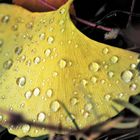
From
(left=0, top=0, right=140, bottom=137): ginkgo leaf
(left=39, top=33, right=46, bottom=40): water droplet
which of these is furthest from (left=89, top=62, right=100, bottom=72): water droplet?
(left=39, top=33, right=46, bottom=40): water droplet

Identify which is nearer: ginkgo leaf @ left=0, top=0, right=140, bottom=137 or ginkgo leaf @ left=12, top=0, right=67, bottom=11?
ginkgo leaf @ left=0, top=0, right=140, bottom=137

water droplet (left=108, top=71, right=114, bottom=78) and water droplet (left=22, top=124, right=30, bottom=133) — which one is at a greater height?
water droplet (left=108, top=71, right=114, bottom=78)

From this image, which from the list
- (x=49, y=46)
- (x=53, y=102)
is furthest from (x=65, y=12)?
(x=53, y=102)

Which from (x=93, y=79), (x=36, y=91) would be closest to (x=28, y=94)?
(x=36, y=91)

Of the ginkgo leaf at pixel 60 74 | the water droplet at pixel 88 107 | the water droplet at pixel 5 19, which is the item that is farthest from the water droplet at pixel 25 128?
the water droplet at pixel 5 19

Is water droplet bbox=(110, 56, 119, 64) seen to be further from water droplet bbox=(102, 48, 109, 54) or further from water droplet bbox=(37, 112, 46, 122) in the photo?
water droplet bbox=(37, 112, 46, 122)

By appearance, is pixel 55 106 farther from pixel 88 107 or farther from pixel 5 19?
pixel 5 19

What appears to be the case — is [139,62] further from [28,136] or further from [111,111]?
[28,136]

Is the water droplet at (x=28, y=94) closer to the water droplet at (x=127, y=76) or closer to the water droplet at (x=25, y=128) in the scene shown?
the water droplet at (x=25, y=128)
